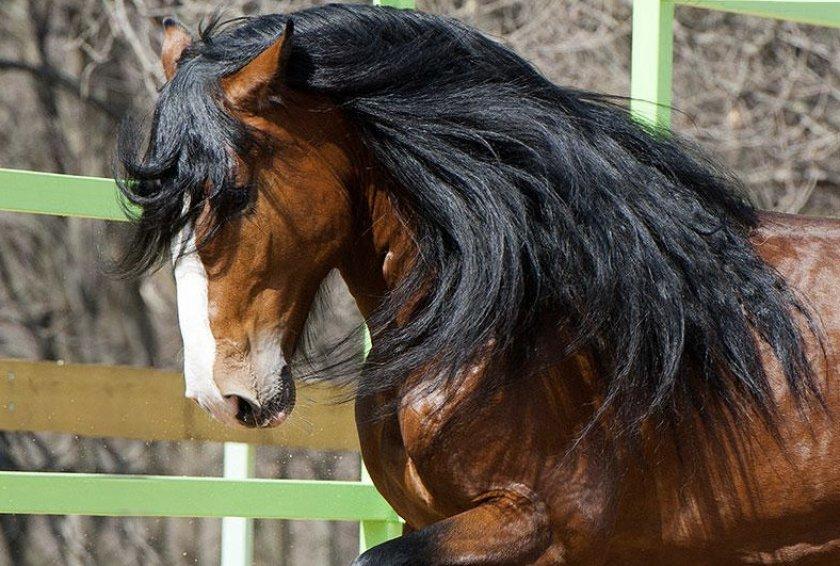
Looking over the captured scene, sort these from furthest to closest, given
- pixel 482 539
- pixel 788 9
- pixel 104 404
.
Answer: pixel 788 9 → pixel 104 404 → pixel 482 539

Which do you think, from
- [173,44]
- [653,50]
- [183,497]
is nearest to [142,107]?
[653,50]

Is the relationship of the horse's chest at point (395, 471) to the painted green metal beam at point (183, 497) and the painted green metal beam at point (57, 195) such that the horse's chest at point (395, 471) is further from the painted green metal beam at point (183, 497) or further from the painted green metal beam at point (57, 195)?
the painted green metal beam at point (57, 195)

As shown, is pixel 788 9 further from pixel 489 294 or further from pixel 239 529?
pixel 239 529

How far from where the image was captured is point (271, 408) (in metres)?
2.25

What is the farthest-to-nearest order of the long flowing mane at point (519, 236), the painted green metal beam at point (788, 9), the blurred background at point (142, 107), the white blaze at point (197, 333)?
the blurred background at point (142, 107)
the painted green metal beam at point (788, 9)
the long flowing mane at point (519, 236)
the white blaze at point (197, 333)

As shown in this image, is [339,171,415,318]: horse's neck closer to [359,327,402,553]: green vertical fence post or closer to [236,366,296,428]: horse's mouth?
[236,366,296,428]: horse's mouth

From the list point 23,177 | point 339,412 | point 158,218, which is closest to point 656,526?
point 158,218

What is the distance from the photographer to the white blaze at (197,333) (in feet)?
7.21

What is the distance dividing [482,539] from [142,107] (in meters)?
5.71

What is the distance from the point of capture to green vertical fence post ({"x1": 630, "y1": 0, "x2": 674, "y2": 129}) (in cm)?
361

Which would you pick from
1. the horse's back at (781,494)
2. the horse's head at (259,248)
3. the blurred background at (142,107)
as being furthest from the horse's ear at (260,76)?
the blurred background at (142,107)

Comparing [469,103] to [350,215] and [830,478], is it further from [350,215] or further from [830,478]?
[830,478]

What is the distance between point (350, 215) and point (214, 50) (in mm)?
369

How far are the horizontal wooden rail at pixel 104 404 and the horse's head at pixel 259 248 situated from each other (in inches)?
38.4
